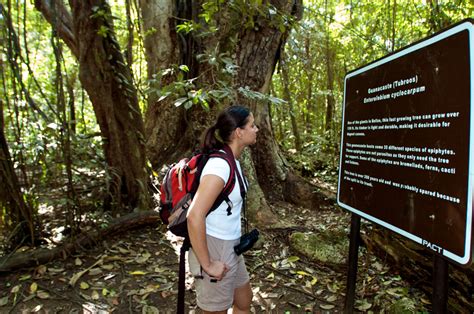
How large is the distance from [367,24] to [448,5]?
2.71m

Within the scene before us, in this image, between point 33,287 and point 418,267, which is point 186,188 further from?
point 418,267

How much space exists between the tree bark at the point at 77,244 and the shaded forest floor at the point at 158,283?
0.21 ft

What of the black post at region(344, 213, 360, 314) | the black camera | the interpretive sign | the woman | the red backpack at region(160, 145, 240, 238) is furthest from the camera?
the black post at region(344, 213, 360, 314)

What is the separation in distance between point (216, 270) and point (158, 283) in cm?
151

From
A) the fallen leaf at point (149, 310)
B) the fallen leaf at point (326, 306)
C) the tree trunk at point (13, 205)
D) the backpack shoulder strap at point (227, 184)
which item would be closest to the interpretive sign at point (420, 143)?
the backpack shoulder strap at point (227, 184)

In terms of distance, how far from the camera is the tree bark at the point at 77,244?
308 centimetres

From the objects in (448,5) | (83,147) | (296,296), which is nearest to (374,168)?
(296,296)

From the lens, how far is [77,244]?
340cm

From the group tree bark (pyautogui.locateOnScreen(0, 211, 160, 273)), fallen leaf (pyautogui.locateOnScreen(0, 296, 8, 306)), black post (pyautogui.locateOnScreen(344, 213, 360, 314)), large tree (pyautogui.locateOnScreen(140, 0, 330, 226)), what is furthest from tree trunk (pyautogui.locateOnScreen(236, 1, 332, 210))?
fallen leaf (pyautogui.locateOnScreen(0, 296, 8, 306))

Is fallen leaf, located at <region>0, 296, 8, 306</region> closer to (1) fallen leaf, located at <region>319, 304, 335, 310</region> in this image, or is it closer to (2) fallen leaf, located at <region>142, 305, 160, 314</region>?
(2) fallen leaf, located at <region>142, 305, 160, 314</region>

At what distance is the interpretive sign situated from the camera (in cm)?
150

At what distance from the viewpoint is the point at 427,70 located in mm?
1756

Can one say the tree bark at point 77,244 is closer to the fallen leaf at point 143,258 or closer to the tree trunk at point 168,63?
the fallen leaf at point 143,258

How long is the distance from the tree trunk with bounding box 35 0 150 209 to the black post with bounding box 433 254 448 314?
9.93ft
